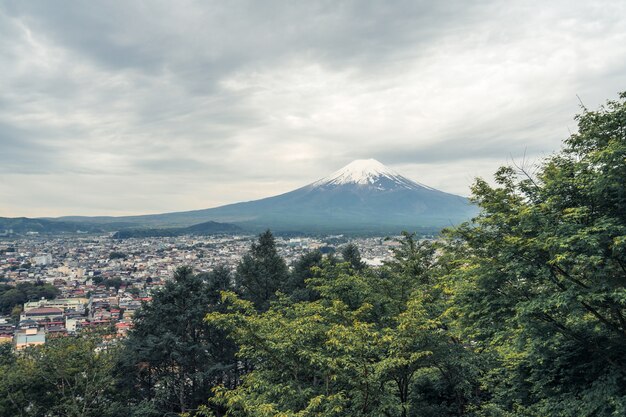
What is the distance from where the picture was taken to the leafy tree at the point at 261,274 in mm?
23328

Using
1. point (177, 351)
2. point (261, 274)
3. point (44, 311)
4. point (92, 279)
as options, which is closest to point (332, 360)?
point (177, 351)

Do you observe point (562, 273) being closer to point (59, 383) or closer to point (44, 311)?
point (59, 383)

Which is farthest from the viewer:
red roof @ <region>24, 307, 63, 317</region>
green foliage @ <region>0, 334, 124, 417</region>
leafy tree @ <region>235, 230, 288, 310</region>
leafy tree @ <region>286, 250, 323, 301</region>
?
red roof @ <region>24, 307, 63, 317</region>

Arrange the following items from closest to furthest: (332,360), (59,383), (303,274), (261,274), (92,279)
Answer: (332,360), (59,383), (261,274), (303,274), (92,279)

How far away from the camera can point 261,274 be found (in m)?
24.0

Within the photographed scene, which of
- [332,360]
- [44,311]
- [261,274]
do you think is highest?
Answer: [332,360]

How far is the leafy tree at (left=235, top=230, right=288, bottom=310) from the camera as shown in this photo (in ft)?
76.5

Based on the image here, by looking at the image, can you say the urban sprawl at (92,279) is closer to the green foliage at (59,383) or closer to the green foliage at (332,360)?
the green foliage at (59,383)

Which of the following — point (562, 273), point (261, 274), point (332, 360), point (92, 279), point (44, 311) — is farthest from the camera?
point (92, 279)

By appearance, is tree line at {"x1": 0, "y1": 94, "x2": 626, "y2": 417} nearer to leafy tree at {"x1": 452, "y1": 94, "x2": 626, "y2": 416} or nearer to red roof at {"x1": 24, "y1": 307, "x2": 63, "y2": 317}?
leafy tree at {"x1": 452, "y1": 94, "x2": 626, "y2": 416}

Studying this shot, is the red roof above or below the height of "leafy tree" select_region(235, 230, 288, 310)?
below

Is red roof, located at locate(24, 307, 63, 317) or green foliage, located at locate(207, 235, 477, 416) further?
red roof, located at locate(24, 307, 63, 317)

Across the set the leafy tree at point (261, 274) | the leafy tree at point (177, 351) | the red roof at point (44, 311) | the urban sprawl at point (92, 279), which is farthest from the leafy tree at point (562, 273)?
the red roof at point (44, 311)

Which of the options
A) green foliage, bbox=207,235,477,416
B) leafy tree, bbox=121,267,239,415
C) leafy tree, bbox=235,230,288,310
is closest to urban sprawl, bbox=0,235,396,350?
leafy tree, bbox=121,267,239,415
